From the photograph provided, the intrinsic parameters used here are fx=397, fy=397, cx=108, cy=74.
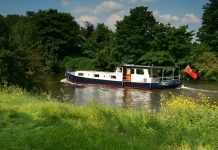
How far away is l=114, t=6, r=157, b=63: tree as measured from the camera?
6238 cm

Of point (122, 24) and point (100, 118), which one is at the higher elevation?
point (122, 24)

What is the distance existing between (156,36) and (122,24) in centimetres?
677

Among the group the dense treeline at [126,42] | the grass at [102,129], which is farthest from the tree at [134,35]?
the grass at [102,129]

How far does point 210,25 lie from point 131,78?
16.5 metres

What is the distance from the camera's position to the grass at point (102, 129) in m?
9.27

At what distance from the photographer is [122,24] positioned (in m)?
66.4

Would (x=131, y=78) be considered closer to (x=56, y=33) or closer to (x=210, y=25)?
(x=210, y=25)

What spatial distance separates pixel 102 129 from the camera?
1080 centimetres

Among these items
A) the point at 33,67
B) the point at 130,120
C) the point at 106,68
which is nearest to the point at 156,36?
the point at 106,68

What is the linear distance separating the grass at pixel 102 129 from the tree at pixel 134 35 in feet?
159

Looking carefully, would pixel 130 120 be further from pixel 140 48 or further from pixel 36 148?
pixel 140 48

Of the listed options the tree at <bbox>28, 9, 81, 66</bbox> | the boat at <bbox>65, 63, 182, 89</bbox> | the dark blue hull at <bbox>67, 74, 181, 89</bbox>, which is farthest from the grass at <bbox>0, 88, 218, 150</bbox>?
the tree at <bbox>28, 9, 81, 66</bbox>

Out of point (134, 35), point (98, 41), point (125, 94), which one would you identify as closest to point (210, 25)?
point (134, 35)

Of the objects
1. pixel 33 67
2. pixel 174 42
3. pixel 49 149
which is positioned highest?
pixel 174 42
